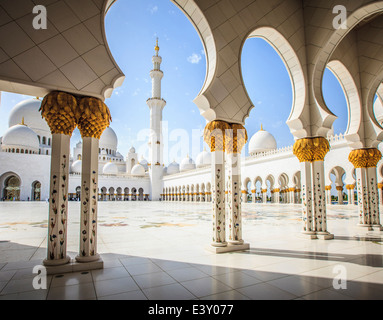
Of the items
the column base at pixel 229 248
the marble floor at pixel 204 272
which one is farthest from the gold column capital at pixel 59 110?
the column base at pixel 229 248

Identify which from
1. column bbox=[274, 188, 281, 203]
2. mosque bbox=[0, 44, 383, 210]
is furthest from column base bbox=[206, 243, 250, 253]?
column bbox=[274, 188, 281, 203]

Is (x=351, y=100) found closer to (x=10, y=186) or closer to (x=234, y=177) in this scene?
(x=234, y=177)

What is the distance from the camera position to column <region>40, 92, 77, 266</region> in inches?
88.4

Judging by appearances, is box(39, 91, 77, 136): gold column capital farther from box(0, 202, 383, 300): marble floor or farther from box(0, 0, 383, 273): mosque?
box(0, 202, 383, 300): marble floor

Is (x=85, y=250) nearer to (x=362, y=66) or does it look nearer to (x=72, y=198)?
(x=362, y=66)

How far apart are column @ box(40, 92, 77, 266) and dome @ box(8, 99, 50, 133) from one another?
2595 cm

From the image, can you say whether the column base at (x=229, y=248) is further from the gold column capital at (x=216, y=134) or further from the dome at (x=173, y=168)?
the dome at (x=173, y=168)

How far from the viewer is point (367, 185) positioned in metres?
4.87

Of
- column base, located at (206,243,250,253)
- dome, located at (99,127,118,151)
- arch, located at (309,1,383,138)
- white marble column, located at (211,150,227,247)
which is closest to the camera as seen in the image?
column base, located at (206,243,250,253)

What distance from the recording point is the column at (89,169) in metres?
2.38

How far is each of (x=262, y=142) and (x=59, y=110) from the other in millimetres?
19515

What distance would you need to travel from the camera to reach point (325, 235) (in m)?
3.71

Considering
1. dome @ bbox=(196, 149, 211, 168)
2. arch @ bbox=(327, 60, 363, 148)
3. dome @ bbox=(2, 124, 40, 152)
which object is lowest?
arch @ bbox=(327, 60, 363, 148)

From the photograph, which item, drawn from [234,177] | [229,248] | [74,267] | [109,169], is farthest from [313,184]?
[109,169]
